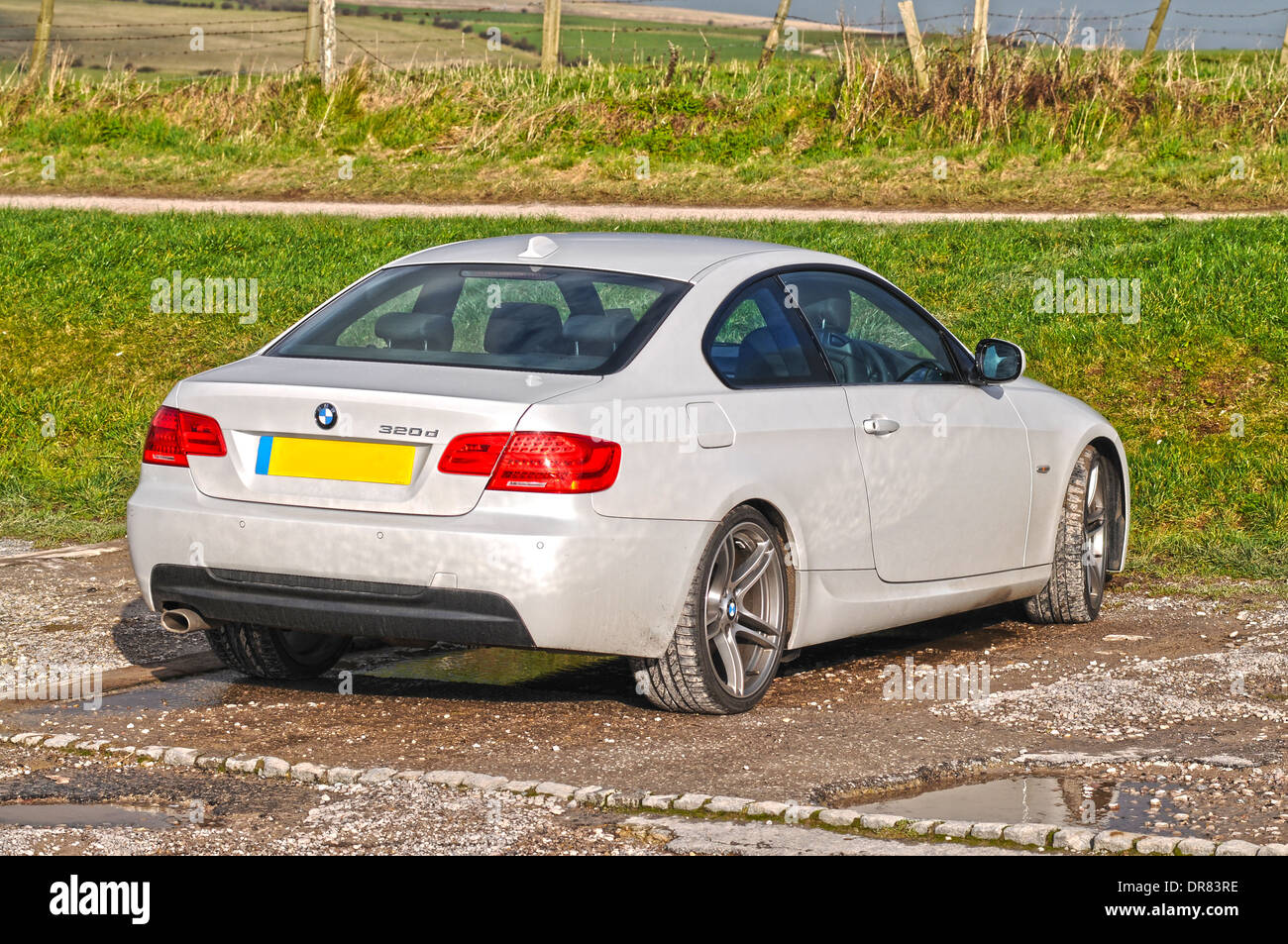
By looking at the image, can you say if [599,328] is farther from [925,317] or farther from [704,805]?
[925,317]

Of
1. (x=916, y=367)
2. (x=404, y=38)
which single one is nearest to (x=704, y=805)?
(x=916, y=367)

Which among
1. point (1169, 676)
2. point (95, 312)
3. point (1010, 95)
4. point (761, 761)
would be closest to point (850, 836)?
point (761, 761)

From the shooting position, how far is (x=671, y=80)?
23.4 meters

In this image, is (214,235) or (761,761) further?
(214,235)

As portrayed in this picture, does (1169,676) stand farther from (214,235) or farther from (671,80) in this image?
(671,80)

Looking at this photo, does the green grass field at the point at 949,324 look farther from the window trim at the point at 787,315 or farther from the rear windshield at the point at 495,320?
the rear windshield at the point at 495,320

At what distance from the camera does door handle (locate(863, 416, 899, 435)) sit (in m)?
6.16

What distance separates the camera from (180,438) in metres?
5.48

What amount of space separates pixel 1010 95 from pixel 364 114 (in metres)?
8.62

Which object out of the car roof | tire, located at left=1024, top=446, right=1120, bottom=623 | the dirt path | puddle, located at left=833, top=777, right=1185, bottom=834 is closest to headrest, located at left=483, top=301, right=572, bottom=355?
the car roof

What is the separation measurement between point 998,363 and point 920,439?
68 cm

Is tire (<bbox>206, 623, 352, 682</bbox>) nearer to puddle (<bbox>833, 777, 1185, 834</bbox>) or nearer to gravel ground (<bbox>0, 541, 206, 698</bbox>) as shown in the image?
gravel ground (<bbox>0, 541, 206, 698</bbox>)

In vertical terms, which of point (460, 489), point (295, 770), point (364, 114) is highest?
point (364, 114)

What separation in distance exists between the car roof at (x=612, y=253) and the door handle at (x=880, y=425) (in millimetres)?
723
